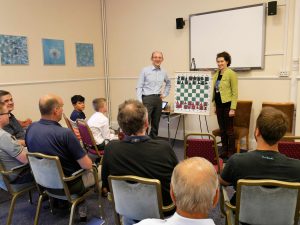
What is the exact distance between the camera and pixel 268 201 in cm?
150

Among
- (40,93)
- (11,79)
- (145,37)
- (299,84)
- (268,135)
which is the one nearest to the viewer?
(268,135)

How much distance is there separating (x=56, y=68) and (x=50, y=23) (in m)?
0.81

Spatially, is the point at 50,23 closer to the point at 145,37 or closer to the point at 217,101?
the point at 145,37

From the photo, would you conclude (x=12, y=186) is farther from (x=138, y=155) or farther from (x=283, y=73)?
(x=283, y=73)

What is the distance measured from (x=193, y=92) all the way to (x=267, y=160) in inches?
119

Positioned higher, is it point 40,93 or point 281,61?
point 281,61

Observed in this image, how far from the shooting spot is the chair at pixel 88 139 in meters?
3.04

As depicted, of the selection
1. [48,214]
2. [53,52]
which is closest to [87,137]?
[48,214]

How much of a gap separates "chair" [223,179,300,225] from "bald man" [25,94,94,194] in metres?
1.24

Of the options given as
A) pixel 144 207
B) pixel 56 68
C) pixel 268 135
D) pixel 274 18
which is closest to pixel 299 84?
pixel 274 18

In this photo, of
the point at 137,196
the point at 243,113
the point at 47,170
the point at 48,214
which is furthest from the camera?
the point at 243,113

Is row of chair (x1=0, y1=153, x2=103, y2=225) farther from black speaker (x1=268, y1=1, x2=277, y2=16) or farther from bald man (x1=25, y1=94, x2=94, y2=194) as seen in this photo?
black speaker (x1=268, y1=1, x2=277, y2=16)

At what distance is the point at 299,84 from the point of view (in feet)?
12.7

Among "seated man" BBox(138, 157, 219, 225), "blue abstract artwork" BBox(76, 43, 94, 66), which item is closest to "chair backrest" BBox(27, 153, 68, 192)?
"seated man" BBox(138, 157, 219, 225)
